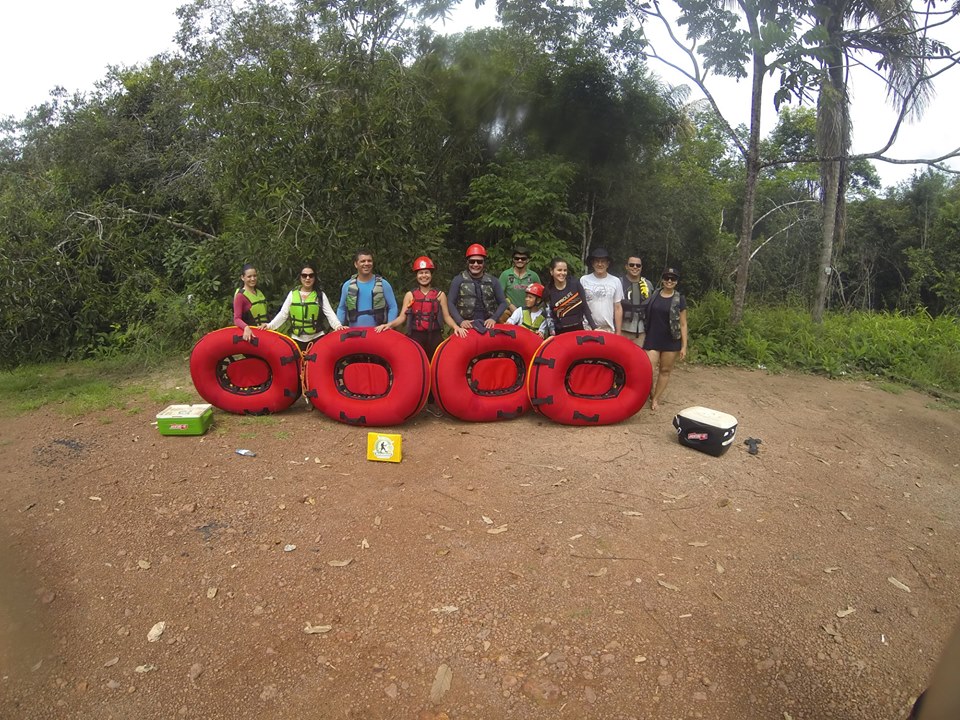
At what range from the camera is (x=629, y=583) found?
2762mm

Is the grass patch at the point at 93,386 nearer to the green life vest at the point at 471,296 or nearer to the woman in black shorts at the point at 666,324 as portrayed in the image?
the green life vest at the point at 471,296

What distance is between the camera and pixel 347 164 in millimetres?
6074

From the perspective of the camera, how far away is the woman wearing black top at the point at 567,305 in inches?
193

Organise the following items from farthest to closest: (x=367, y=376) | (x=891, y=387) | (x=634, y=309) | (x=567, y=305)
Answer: (x=891, y=387)
(x=634, y=309)
(x=567, y=305)
(x=367, y=376)

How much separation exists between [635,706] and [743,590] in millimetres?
971

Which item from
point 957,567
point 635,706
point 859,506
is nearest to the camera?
point 635,706

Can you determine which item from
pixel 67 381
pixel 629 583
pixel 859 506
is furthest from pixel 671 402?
pixel 67 381

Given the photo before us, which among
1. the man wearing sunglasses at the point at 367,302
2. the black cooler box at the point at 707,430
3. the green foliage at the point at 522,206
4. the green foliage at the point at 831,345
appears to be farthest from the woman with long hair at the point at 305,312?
the green foliage at the point at 831,345

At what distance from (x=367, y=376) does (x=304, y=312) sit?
0.89 meters

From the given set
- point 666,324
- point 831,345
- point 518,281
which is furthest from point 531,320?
point 831,345

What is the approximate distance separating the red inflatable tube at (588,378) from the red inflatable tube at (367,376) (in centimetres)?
96

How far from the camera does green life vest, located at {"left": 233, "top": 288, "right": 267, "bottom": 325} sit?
512 cm

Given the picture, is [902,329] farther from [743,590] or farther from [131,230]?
[131,230]

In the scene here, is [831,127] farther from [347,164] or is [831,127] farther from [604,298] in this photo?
[347,164]
